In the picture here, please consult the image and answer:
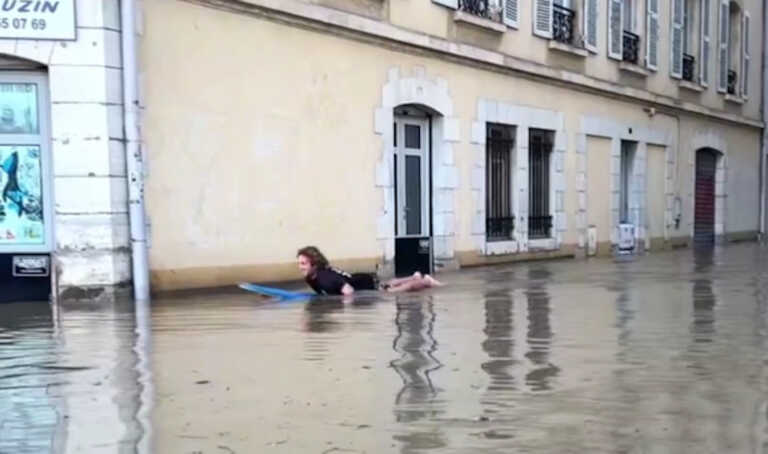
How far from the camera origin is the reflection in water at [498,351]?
4.72 m

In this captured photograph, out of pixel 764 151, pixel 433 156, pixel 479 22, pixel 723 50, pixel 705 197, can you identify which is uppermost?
pixel 723 50

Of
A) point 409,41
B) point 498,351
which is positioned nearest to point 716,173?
point 409,41

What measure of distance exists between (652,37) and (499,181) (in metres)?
7.15

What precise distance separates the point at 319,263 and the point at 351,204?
3034 millimetres

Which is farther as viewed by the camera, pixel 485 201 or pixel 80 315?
pixel 485 201

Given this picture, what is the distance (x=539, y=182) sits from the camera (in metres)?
16.8

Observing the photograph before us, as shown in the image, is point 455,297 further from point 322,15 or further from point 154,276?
point 322,15

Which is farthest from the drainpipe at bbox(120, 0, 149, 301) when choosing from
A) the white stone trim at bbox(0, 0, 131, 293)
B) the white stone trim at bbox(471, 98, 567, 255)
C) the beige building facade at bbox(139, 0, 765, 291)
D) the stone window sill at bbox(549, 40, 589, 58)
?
the stone window sill at bbox(549, 40, 589, 58)

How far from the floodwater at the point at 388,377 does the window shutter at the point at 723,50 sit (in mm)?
→ 16330

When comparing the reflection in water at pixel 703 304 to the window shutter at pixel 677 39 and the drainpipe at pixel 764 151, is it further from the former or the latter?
the drainpipe at pixel 764 151

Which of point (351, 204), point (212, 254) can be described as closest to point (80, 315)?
point (212, 254)

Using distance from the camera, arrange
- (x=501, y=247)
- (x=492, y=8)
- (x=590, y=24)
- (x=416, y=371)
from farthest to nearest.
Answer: (x=590, y=24)
(x=501, y=247)
(x=492, y=8)
(x=416, y=371)

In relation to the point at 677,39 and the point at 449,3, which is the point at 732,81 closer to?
the point at 677,39

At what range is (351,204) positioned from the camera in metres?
12.5
